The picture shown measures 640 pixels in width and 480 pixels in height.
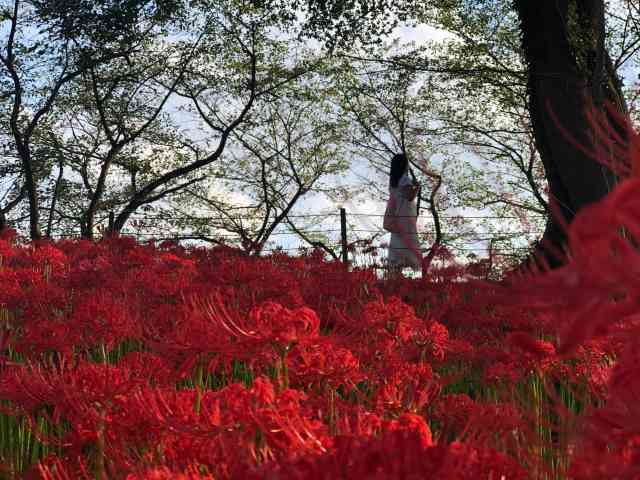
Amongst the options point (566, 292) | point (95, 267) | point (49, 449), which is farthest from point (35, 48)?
point (566, 292)

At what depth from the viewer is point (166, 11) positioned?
13.7 meters

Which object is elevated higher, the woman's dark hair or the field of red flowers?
the woman's dark hair

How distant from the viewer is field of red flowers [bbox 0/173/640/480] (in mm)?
523

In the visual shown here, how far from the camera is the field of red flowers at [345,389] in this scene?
20.6 inches

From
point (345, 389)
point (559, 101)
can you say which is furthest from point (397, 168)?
point (345, 389)

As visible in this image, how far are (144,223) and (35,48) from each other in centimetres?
403

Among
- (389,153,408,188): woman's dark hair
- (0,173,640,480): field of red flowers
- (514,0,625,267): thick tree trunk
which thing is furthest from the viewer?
(389,153,408,188): woman's dark hair

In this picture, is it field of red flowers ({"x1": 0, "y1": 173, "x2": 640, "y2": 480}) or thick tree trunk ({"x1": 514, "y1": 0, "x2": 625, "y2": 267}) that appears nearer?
field of red flowers ({"x1": 0, "y1": 173, "x2": 640, "y2": 480})

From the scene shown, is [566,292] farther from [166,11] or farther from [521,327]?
[166,11]

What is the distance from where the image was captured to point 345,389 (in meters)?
1.93

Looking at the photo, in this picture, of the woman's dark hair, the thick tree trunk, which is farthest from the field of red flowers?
the woman's dark hair

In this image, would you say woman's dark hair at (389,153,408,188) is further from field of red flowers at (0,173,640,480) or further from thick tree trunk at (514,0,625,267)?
field of red flowers at (0,173,640,480)

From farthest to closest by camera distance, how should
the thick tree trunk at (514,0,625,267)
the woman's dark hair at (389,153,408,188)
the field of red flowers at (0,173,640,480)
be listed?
the woman's dark hair at (389,153,408,188) < the thick tree trunk at (514,0,625,267) < the field of red flowers at (0,173,640,480)

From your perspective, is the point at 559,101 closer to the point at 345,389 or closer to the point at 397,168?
the point at 397,168
